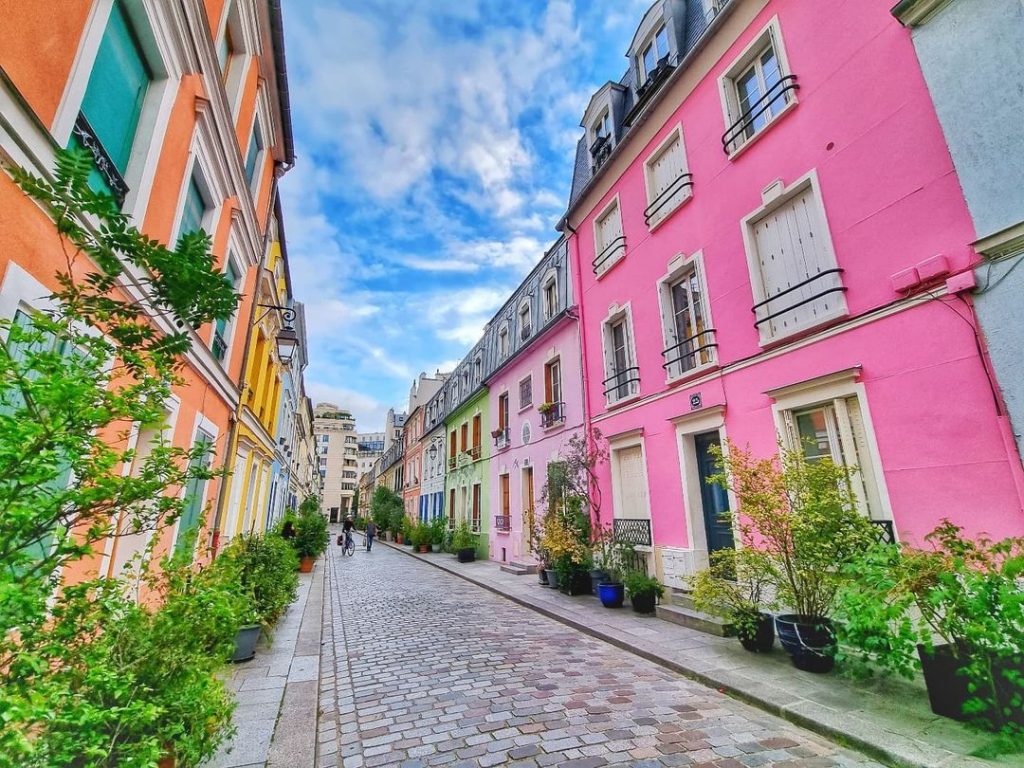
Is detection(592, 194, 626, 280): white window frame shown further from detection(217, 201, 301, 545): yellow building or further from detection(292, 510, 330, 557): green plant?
detection(292, 510, 330, 557): green plant

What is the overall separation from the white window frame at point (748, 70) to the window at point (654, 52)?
2.39m

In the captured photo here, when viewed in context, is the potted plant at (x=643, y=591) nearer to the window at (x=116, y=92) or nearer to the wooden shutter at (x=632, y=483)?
the wooden shutter at (x=632, y=483)

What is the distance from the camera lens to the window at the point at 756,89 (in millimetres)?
7012

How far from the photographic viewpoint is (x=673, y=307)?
29.5ft

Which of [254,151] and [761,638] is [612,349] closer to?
→ [761,638]

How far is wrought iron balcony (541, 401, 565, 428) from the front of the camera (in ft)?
40.6

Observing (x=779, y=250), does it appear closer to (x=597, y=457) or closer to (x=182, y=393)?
(x=597, y=457)

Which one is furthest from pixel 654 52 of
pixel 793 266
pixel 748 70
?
pixel 793 266

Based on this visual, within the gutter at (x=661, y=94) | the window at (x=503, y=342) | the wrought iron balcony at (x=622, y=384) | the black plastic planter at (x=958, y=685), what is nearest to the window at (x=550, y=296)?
the gutter at (x=661, y=94)

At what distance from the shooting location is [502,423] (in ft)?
54.2

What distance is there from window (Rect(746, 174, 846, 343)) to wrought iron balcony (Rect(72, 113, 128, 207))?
24.5 feet

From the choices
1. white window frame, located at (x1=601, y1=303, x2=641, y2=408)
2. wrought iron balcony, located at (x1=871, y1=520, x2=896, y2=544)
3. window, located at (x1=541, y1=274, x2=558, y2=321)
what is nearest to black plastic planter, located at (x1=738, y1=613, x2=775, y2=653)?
wrought iron balcony, located at (x1=871, y1=520, x2=896, y2=544)

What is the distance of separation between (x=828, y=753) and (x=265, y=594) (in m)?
6.82

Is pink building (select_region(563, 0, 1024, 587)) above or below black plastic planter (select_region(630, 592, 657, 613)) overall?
above
